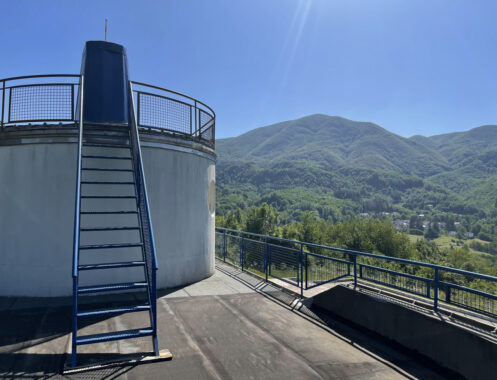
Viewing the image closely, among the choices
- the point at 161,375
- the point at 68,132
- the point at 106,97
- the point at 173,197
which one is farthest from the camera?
the point at 173,197

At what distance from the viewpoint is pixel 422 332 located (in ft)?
18.2

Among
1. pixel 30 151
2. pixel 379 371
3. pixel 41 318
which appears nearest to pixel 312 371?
A: pixel 379 371

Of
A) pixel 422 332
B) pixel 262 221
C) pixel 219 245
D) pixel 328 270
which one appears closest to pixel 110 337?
pixel 422 332

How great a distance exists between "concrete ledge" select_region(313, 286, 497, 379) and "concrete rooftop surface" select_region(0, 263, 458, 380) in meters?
0.21

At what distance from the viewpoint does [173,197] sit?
8.70m

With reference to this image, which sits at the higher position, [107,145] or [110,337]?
[107,145]

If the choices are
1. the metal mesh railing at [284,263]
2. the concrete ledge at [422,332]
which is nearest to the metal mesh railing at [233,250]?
the metal mesh railing at [284,263]

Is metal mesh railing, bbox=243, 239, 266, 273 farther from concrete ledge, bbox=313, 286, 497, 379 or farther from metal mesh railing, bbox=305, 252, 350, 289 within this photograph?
concrete ledge, bbox=313, 286, 497, 379

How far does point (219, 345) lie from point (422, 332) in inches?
126

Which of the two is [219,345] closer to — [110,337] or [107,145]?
[110,337]

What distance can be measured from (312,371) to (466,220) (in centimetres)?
20660

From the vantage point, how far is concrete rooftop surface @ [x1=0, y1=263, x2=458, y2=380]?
4613mm

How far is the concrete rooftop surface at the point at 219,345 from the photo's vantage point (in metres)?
4.61

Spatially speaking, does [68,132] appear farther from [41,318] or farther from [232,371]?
[232,371]
